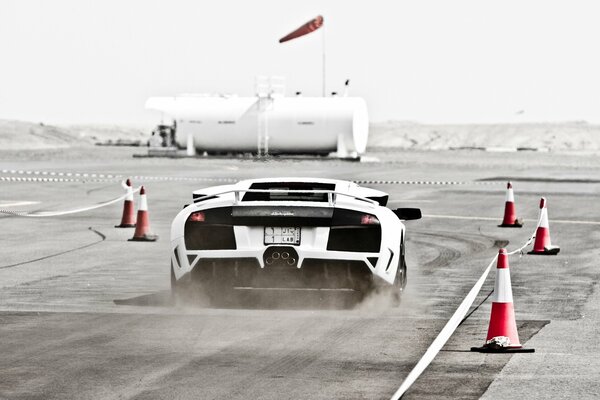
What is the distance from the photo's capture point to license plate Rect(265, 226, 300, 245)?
37.9 feet

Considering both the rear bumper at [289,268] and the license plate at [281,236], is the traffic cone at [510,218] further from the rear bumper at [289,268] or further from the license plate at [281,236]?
the license plate at [281,236]

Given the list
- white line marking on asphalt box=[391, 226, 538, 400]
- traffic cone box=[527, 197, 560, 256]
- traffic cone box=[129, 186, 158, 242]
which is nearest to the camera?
white line marking on asphalt box=[391, 226, 538, 400]

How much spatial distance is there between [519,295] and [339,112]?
178 feet

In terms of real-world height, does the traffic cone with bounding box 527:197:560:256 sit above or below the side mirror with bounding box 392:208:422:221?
below

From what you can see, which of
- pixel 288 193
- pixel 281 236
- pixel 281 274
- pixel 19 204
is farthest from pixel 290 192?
pixel 19 204

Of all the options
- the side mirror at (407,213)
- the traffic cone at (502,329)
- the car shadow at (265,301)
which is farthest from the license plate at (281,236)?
the traffic cone at (502,329)

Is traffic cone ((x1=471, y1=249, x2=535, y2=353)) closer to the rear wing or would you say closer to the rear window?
the rear wing

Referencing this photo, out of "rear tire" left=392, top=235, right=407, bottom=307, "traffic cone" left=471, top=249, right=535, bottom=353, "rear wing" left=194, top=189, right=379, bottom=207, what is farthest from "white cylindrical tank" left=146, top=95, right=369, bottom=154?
"traffic cone" left=471, top=249, right=535, bottom=353

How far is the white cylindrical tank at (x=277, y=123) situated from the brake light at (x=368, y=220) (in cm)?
5523

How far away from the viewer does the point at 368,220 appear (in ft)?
38.3

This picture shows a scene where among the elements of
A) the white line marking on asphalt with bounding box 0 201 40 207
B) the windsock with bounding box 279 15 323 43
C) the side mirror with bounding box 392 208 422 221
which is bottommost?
the white line marking on asphalt with bounding box 0 201 40 207

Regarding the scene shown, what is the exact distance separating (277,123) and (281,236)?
5668cm

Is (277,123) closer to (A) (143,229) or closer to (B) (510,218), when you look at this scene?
(B) (510,218)

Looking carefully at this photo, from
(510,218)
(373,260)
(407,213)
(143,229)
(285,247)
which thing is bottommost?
(510,218)
